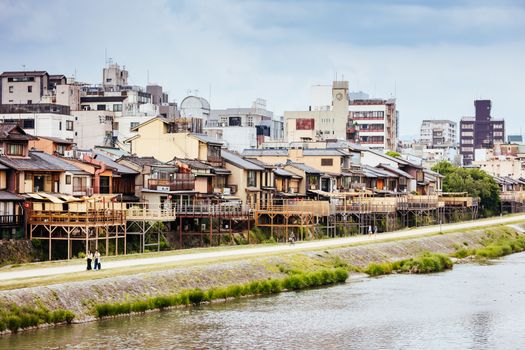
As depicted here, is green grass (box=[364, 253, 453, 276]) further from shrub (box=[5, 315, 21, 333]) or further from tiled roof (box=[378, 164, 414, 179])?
tiled roof (box=[378, 164, 414, 179])

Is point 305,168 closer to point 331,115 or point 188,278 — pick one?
point 188,278

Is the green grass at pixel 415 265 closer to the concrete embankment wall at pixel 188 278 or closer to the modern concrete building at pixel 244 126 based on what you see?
the concrete embankment wall at pixel 188 278

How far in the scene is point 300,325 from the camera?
45406 millimetres

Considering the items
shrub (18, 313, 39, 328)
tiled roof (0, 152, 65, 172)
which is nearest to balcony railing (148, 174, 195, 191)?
tiled roof (0, 152, 65, 172)

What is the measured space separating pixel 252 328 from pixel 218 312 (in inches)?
166

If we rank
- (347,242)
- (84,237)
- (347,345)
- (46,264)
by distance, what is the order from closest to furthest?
(347,345) → (46,264) → (84,237) → (347,242)

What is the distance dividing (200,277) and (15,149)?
19.2 meters

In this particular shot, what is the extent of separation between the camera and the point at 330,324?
A: 151 ft

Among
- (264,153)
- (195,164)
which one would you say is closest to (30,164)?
(195,164)

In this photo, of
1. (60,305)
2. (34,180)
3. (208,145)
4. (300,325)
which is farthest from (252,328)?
(208,145)

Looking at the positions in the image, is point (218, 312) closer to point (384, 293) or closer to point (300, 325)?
point (300, 325)

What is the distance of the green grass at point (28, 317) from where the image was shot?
40.5 meters

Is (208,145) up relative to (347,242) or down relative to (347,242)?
up

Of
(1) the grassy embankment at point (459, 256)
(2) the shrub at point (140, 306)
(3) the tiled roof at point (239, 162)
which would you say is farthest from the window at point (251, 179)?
(2) the shrub at point (140, 306)
